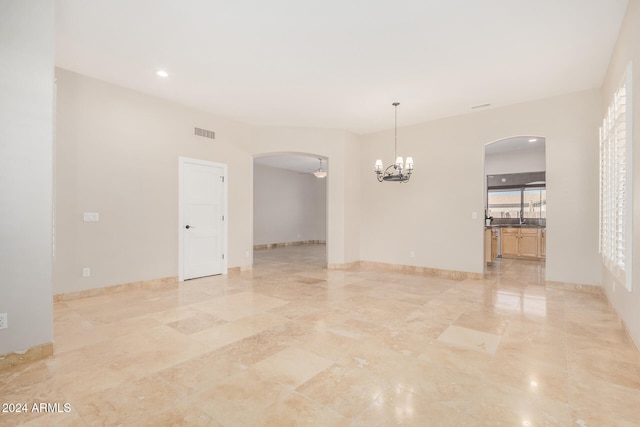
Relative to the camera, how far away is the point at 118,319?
372 cm

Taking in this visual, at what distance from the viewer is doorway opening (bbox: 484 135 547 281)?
8.64 meters

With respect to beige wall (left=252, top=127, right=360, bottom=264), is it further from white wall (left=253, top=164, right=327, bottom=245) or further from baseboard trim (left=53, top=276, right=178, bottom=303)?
white wall (left=253, top=164, right=327, bottom=245)

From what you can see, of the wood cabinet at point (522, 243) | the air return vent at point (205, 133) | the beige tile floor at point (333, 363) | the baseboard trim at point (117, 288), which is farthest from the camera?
the wood cabinet at point (522, 243)

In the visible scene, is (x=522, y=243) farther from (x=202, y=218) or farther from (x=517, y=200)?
(x=202, y=218)

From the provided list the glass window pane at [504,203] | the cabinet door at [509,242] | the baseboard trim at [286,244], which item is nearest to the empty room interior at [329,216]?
the cabinet door at [509,242]

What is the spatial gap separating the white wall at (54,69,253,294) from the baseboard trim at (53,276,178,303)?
0.22 ft

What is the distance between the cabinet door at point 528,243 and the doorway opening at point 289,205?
5.97 m

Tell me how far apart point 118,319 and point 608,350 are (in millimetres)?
5121

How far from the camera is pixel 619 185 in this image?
10.8 ft

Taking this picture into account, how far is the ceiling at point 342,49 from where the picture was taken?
3156mm

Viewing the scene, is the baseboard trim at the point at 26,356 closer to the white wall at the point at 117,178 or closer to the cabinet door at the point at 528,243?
the white wall at the point at 117,178

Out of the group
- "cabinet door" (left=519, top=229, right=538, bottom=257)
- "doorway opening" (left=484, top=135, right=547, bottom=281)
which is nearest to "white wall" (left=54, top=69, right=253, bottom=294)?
"doorway opening" (left=484, top=135, right=547, bottom=281)

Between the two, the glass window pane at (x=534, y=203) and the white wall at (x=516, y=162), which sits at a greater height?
the white wall at (x=516, y=162)

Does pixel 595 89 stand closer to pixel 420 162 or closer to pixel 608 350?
pixel 420 162
